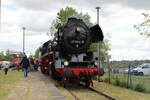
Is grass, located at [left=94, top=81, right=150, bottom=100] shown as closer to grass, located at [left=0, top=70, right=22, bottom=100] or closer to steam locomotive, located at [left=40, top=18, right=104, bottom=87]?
steam locomotive, located at [left=40, top=18, right=104, bottom=87]

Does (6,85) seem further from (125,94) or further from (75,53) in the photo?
(125,94)

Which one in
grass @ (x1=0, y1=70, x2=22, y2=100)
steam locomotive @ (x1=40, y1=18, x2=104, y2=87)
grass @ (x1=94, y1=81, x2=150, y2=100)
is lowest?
grass @ (x1=94, y1=81, x2=150, y2=100)

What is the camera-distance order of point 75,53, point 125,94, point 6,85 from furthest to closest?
point 6,85 → point 75,53 → point 125,94

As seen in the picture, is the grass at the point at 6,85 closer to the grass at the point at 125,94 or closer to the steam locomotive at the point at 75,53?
the steam locomotive at the point at 75,53

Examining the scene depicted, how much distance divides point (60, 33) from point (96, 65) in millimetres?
2787

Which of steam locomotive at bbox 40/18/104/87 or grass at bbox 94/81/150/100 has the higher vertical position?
steam locomotive at bbox 40/18/104/87

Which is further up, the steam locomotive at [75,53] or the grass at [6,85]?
the steam locomotive at [75,53]

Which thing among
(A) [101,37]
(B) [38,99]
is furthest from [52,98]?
(A) [101,37]

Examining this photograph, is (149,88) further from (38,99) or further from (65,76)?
(38,99)

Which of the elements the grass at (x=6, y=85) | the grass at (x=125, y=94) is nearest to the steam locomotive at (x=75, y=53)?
the grass at (x=125, y=94)

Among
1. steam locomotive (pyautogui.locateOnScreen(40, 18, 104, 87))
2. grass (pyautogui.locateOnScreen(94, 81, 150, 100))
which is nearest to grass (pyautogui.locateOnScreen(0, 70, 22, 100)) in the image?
steam locomotive (pyautogui.locateOnScreen(40, 18, 104, 87))

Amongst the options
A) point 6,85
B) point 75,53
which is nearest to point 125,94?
point 75,53

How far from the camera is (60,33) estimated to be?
19203 millimetres

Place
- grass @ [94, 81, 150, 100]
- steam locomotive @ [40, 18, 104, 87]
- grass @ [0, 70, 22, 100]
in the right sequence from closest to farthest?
grass @ [94, 81, 150, 100] → grass @ [0, 70, 22, 100] → steam locomotive @ [40, 18, 104, 87]
